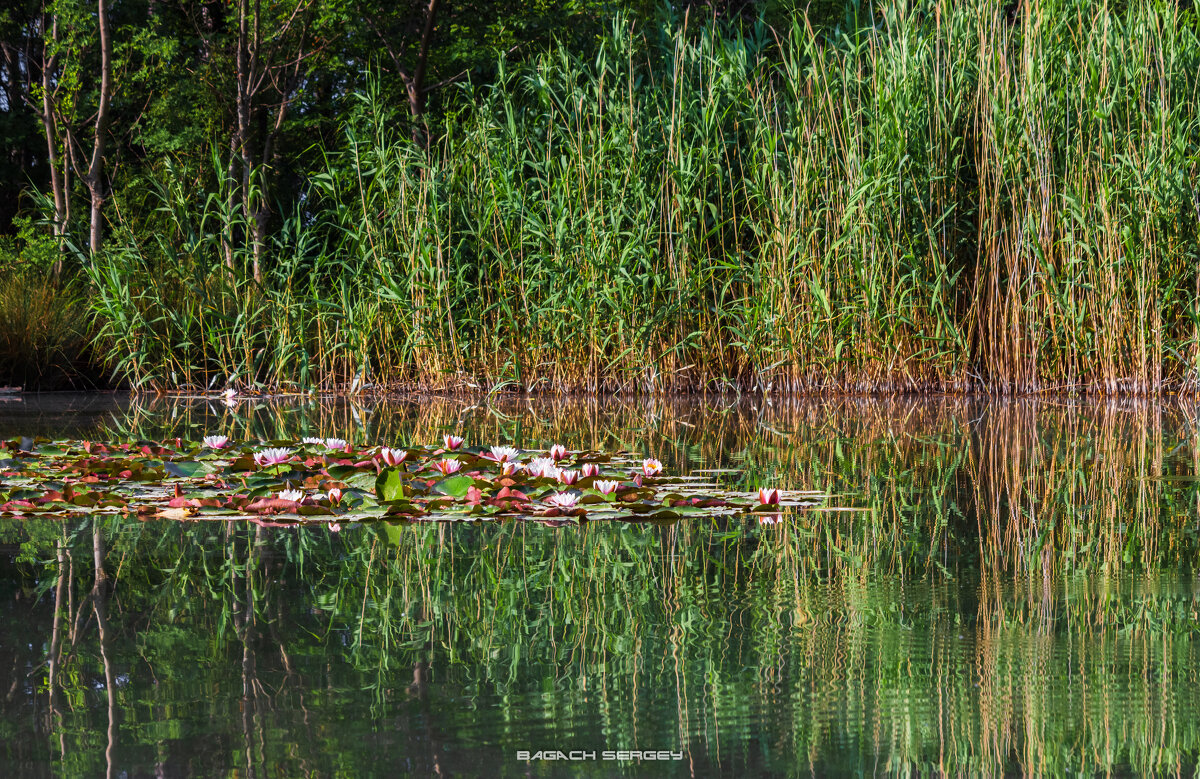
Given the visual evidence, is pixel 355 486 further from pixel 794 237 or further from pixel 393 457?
pixel 794 237

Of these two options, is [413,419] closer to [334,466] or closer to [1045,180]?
[334,466]

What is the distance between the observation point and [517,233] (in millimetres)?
6305

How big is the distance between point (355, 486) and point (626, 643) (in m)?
1.39

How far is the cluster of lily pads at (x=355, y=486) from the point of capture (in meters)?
2.39

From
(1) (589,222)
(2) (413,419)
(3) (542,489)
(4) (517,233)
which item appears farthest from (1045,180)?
(3) (542,489)

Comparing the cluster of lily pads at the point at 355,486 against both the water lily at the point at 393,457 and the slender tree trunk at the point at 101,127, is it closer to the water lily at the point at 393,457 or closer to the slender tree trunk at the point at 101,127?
the water lily at the point at 393,457

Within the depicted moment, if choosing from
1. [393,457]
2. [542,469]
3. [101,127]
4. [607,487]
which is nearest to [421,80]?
[101,127]

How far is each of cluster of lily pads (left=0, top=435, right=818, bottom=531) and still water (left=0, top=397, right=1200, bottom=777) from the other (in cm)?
11

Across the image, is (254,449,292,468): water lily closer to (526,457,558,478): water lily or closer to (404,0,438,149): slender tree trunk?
(526,457,558,478): water lily

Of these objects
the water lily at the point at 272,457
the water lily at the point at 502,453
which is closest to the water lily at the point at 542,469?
the water lily at the point at 502,453

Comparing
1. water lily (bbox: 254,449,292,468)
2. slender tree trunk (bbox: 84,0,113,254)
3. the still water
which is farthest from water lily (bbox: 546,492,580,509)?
slender tree trunk (bbox: 84,0,113,254)

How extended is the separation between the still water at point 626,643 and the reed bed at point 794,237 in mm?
3045

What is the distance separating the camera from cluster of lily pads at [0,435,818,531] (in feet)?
7.86

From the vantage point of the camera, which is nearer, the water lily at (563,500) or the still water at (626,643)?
the still water at (626,643)
